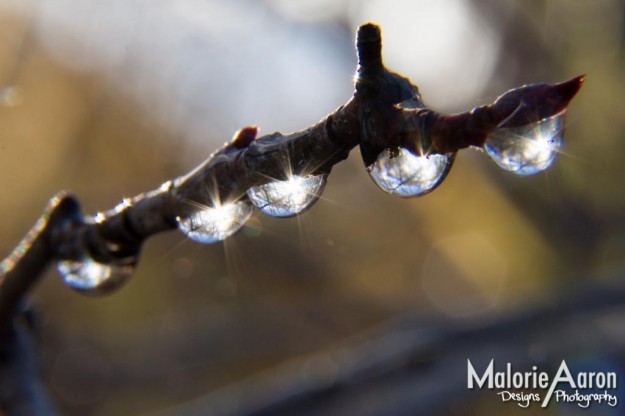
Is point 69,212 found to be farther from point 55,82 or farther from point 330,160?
point 55,82

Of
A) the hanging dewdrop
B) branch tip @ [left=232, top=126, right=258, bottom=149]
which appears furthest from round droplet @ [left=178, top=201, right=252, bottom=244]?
branch tip @ [left=232, top=126, right=258, bottom=149]

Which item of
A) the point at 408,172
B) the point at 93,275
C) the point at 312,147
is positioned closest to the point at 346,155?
the point at 312,147

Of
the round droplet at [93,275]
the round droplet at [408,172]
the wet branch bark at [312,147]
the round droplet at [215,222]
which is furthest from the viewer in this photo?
the round droplet at [93,275]

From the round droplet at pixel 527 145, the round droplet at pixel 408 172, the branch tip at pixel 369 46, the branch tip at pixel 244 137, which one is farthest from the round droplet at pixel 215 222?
the round droplet at pixel 527 145

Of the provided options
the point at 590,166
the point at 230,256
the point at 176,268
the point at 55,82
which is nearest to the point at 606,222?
the point at 590,166

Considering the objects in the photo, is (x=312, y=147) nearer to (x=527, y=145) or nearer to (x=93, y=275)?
(x=527, y=145)

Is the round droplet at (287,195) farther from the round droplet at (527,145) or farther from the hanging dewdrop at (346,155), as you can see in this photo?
the round droplet at (527,145)
